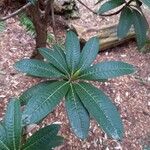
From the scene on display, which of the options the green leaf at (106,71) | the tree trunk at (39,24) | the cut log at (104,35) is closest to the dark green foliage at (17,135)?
the green leaf at (106,71)

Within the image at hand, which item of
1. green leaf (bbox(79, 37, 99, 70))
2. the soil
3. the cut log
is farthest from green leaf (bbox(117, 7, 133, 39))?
the cut log

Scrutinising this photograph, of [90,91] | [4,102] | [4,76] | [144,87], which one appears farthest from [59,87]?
[144,87]

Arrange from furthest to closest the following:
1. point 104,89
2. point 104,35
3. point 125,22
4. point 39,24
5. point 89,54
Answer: point 104,35, point 104,89, point 39,24, point 125,22, point 89,54

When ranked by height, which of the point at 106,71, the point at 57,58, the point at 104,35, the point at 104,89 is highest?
the point at 104,35

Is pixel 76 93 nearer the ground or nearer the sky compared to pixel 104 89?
nearer the ground

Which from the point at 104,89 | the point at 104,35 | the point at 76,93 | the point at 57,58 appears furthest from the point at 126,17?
the point at 104,35

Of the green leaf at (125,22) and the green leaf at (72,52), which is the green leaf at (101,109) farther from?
the green leaf at (125,22)

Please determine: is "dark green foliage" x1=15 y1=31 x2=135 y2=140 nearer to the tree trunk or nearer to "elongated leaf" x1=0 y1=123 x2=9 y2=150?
"elongated leaf" x1=0 y1=123 x2=9 y2=150

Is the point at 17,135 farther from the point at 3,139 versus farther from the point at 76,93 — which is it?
the point at 76,93
